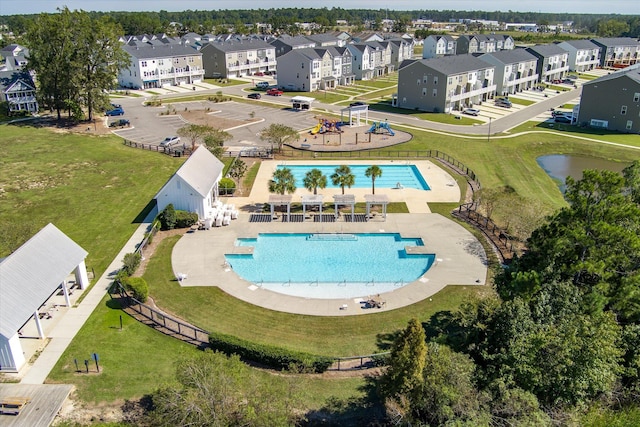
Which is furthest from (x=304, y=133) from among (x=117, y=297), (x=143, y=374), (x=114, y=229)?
(x=143, y=374)

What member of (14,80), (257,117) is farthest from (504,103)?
(14,80)

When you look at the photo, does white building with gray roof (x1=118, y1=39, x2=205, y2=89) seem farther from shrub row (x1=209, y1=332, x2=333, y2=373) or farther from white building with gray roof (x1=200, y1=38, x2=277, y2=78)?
shrub row (x1=209, y1=332, x2=333, y2=373)

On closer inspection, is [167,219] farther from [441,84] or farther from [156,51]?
[156,51]

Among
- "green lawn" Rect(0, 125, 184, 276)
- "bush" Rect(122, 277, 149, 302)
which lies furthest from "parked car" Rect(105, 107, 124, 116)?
"bush" Rect(122, 277, 149, 302)

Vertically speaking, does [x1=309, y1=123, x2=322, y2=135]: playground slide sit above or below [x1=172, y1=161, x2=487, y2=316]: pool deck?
above

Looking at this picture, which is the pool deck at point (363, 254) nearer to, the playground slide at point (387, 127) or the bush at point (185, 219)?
the bush at point (185, 219)

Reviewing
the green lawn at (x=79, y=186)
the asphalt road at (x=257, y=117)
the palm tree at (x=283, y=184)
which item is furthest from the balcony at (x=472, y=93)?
the green lawn at (x=79, y=186)
